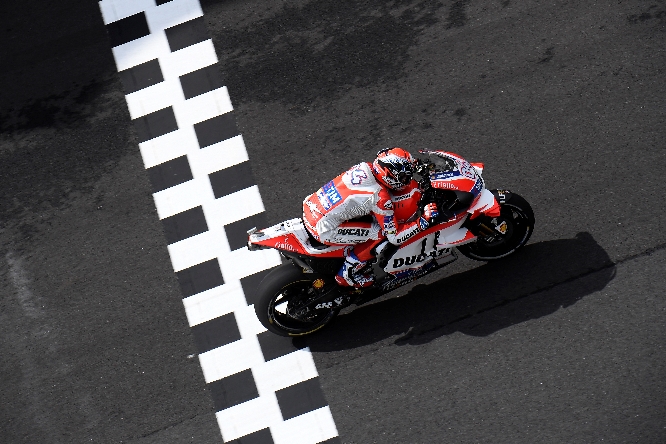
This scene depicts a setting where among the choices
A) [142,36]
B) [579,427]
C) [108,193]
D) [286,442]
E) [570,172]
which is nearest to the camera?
[579,427]

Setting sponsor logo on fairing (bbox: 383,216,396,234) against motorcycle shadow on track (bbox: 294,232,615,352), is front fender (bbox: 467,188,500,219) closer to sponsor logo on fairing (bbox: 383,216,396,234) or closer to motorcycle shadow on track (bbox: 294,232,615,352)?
sponsor logo on fairing (bbox: 383,216,396,234)

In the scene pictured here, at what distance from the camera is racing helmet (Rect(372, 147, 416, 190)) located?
7.33 m

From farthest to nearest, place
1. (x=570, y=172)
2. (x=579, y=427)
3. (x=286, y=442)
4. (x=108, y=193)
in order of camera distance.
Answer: (x=108, y=193)
(x=570, y=172)
(x=286, y=442)
(x=579, y=427)

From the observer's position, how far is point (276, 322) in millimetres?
8211

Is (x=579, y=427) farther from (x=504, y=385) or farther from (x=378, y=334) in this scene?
(x=378, y=334)

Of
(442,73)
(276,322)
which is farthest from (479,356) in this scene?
(442,73)

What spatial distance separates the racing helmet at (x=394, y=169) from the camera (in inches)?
289

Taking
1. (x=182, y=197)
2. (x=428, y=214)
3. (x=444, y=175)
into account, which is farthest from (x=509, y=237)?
(x=182, y=197)

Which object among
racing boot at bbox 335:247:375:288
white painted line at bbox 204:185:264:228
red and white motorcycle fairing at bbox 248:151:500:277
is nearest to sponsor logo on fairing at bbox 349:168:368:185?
red and white motorcycle fairing at bbox 248:151:500:277

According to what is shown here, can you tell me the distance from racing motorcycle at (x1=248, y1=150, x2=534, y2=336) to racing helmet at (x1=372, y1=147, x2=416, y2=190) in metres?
0.18

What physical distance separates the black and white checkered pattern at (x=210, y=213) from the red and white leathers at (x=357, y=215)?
4.49 ft

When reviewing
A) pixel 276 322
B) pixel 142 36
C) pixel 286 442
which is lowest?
pixel 286 442

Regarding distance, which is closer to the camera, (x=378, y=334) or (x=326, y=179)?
(x=378, y=334)

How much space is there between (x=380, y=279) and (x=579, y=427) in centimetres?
225
